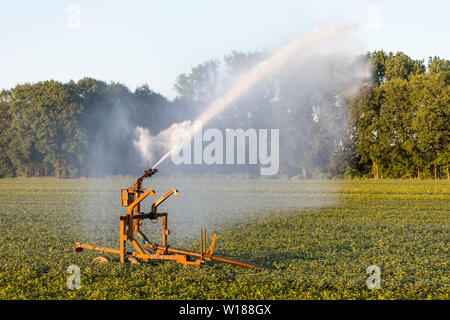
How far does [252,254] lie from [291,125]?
1776 inches

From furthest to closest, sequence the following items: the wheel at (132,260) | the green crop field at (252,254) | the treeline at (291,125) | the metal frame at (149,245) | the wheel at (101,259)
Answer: the treeline at (291,125) < the wheel at (101,259) < the wheel at (132,260) < the metal frame at (149,245) < the green crop field at (252,254)

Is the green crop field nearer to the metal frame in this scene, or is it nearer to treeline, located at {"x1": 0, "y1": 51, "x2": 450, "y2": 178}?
the metal frame

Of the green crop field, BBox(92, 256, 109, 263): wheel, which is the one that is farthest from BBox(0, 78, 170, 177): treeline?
BBox(92, 256, 109, 263): wheel

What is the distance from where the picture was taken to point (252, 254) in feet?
40.9

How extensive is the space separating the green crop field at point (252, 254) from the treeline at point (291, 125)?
2824cm

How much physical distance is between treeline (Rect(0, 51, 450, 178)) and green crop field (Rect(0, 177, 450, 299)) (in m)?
28.2

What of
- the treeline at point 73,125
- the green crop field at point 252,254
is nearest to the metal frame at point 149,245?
the green crop field at point 252,254

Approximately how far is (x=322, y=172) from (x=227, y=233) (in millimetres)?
49015

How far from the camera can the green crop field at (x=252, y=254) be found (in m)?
8.91

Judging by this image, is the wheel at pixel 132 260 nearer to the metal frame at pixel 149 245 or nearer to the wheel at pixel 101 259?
the metal frame at pixel 149 245

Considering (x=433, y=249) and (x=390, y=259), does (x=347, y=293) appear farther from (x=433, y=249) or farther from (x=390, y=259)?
(x=433, y=249)
